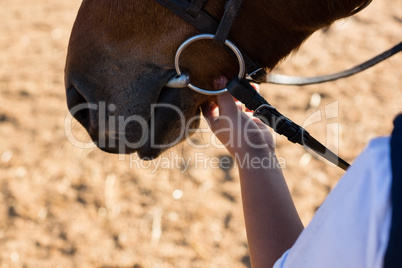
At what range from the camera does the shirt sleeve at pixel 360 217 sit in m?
0.51

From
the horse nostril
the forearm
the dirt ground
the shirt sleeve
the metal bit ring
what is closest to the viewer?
the shirt sleeve

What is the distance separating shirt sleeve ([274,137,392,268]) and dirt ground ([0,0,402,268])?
3.54 feet

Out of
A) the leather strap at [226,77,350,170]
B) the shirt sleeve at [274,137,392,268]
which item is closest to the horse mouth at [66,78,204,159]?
the leather strap at [226,77,350,170]

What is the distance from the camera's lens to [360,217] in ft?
1.72

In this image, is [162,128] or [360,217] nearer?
[360,217]

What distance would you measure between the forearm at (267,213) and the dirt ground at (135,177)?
0.55 metres

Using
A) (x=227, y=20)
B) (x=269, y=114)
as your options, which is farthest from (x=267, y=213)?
(x=227, y=20)

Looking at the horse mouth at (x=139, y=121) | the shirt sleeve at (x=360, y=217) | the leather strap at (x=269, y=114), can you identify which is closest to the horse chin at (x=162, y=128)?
the horse mouth at (x=139, y=121)

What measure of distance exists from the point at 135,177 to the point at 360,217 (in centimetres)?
208

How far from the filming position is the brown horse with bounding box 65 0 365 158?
1114 mm

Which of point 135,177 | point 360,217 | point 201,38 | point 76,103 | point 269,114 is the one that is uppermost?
point 360,217

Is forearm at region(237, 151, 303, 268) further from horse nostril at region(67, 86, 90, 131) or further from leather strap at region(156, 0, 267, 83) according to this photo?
horse nostril at region(67, 86, 90, 131)

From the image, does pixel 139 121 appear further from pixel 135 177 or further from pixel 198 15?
pixel 135 177

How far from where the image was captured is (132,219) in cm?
230
